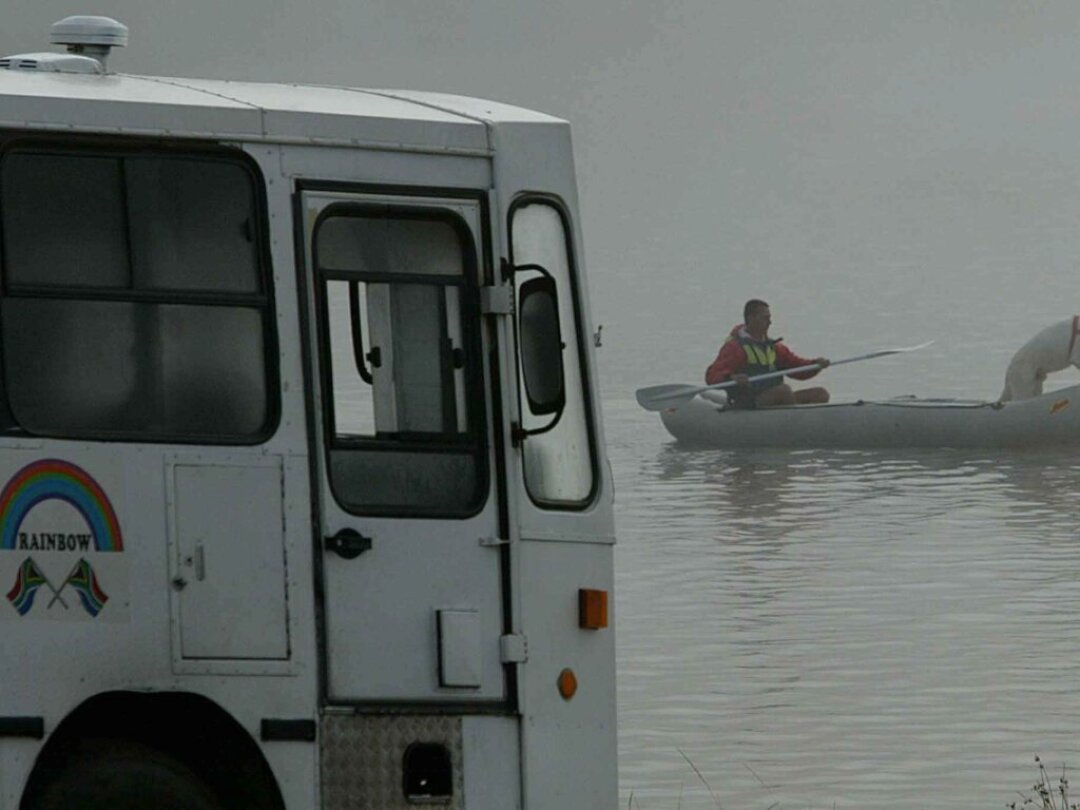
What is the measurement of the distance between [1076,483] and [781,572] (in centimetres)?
947

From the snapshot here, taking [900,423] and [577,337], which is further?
[900,423]

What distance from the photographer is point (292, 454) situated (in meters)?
8.30

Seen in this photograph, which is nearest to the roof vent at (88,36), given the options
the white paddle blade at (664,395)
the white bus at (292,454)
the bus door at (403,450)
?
the white bus at (292,454)

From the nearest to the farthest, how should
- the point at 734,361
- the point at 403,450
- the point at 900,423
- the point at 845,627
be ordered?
the point at 403,450
the point at 845,627
the point at 734,361
the point at 900,423

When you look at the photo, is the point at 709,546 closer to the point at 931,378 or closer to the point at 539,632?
the point at 539,632

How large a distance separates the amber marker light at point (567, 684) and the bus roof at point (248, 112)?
57.3 inches

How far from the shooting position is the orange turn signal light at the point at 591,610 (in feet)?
28.7

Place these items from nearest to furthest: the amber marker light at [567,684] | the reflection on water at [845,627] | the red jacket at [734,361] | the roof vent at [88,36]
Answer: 1. the amber marker light at [567,684]
2. the roof vent at [88,36]
3. the reflection on water at [845,627]
4. the red jacket at [734,361]

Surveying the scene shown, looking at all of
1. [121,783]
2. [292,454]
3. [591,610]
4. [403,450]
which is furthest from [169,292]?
[591,610]

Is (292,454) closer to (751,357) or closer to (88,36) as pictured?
(88,36)

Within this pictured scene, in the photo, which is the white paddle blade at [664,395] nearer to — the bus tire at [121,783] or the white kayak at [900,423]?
the white kayak at [900,423]

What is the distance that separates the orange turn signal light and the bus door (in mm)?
277

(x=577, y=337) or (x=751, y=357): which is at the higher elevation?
(x=751, y=357)

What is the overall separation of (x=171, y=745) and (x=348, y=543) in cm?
70
